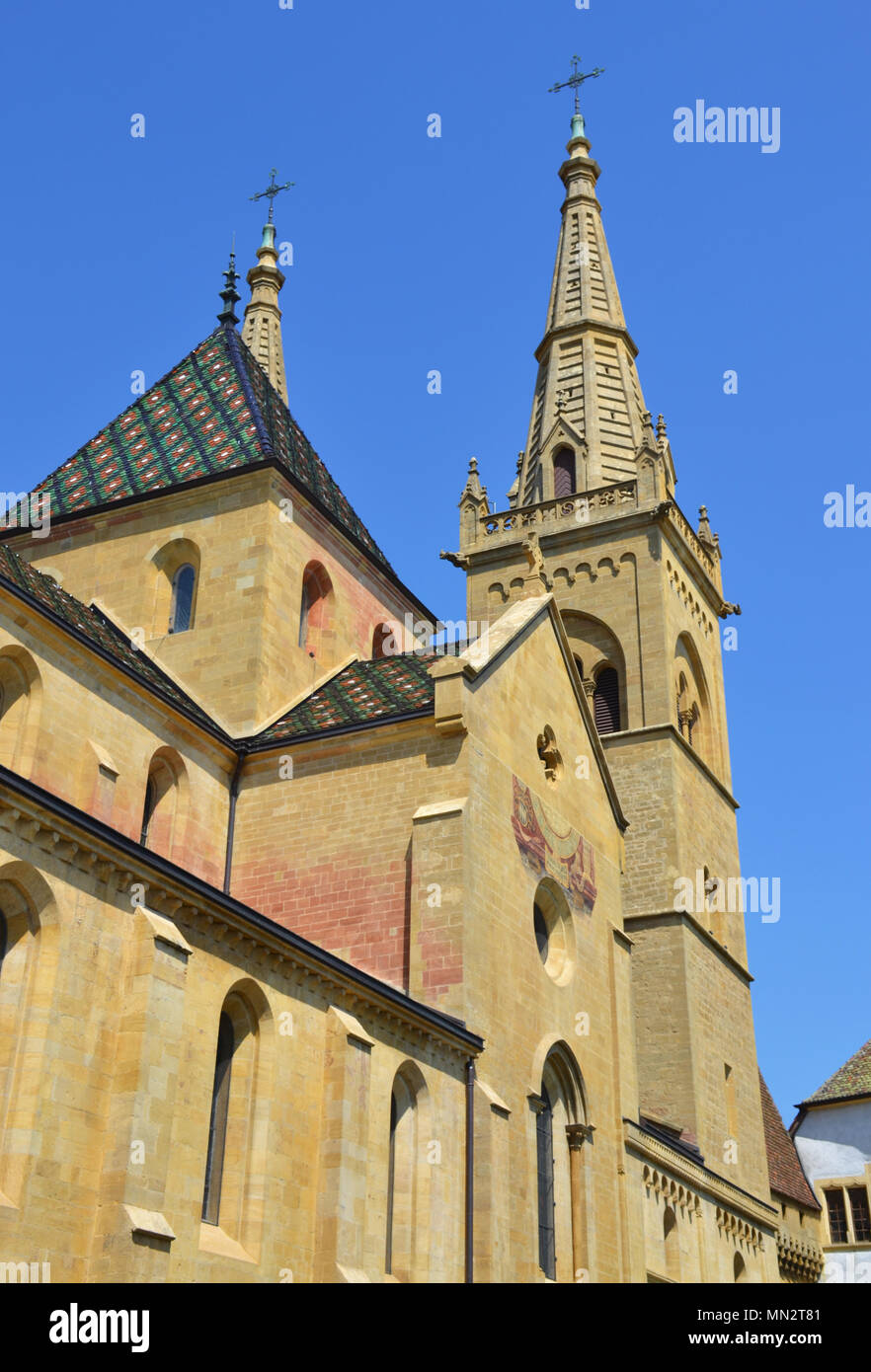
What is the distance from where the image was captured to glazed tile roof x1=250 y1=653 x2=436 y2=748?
2198cm

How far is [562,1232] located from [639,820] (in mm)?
14890

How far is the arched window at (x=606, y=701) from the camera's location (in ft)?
121

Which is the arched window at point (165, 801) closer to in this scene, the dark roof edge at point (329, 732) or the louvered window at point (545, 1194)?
the dark roof edge at point (329, 732)

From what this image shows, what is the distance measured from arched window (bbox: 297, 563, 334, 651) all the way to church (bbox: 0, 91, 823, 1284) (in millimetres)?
74

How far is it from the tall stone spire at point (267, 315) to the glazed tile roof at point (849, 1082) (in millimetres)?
28576

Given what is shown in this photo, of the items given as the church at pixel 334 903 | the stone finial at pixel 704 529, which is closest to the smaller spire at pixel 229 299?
the church at pixel 334 903

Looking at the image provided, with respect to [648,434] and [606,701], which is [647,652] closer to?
[606,701]

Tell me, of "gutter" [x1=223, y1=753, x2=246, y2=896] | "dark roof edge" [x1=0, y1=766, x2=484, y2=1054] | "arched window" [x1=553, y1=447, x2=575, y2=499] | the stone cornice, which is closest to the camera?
"dark roof edge" [x1=0, y1=766, x2=484, y2=1054]

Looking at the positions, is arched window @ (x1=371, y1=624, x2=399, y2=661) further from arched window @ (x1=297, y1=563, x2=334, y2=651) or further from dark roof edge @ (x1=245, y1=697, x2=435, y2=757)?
dark roof edge @ (x1=245, y1=697, x2=435, y2=757)

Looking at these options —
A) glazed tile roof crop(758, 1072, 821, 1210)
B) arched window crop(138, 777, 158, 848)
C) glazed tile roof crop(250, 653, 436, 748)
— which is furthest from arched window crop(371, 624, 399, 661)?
glazed tile roof crop(758, 1072, 821, 1210)

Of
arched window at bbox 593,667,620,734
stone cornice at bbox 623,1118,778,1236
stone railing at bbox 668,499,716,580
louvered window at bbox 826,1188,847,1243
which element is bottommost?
stone cornice at bbox 623,1118,778,1236
